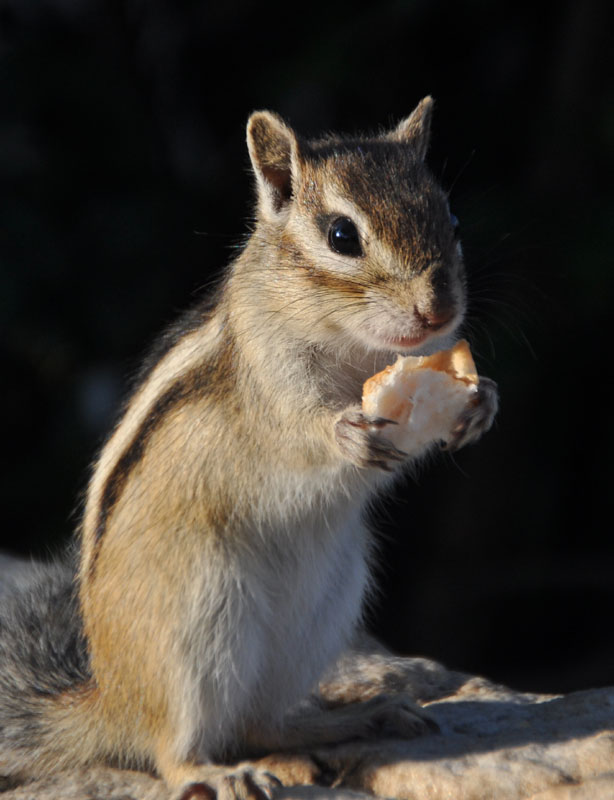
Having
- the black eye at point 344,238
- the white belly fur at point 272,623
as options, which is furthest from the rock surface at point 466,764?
the black eye at point 344,238

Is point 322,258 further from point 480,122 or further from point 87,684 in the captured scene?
point 480,122

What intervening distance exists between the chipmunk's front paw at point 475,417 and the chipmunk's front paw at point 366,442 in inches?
5.4

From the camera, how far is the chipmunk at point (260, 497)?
2820 millimetres

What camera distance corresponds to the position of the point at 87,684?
3.25m

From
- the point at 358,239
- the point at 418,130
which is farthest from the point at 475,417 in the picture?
the point at 418,130

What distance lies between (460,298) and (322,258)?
0.36 m

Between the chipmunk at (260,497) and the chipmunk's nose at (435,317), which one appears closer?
the chipmunk's nose at (435,317)

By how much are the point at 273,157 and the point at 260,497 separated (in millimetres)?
879

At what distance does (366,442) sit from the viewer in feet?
9.07

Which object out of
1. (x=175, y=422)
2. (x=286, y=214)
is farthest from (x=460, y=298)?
(x=175, y=422)

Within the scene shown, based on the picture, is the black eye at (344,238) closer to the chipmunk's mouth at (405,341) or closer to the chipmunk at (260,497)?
the chipmunk at (260,497)

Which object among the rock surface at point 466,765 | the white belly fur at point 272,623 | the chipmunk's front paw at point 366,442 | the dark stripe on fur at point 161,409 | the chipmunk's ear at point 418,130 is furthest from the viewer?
the chipmunk's ear at point 418,130

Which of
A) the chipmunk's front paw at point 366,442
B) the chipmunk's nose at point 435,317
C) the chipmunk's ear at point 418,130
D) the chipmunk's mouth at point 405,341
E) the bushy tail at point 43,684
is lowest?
the bushy tail at point 43,684

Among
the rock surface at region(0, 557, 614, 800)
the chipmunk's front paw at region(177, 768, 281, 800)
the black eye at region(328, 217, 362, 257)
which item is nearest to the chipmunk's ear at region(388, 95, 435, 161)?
the black eye at region(328, 217, 362, 257)
